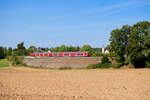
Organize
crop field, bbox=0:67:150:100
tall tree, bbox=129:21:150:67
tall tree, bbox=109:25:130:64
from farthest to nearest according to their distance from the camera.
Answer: tall tree, bbox=109:25:130:64, tall tree, bbox=129:21:150:67, crop field, bbox=0:67:150:100

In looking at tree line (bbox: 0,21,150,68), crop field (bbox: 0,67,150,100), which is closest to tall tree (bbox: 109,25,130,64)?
tree line (bbox: 0,21,150,68)

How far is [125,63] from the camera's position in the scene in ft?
176

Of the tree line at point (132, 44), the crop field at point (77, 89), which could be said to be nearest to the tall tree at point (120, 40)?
the tree line at point (132, 44)

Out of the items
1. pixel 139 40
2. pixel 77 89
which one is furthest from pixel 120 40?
pixel 77 89

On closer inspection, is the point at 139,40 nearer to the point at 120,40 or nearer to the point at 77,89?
the point at 120,40

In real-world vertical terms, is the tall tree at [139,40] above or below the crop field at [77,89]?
above

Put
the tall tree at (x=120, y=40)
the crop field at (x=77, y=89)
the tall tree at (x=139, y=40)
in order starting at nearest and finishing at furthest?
the crop field at (x=77, y=89) → the tall tree at (x=139, y=40) → the tall tree at (x=120, y=40)

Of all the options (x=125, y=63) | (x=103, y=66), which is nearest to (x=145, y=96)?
(x=125, y=63)

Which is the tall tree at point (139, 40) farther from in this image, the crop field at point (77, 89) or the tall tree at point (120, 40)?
the crop field at point (77, 89)

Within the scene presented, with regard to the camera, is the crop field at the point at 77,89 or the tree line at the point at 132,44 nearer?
the crop field at the point at 77,89

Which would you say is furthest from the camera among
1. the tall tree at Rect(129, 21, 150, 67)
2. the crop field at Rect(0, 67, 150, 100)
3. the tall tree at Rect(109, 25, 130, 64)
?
the tall tree at Rect(109, 25, 130, 64)

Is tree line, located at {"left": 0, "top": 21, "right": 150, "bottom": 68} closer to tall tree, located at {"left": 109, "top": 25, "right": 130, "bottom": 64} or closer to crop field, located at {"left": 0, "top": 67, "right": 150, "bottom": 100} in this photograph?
tall tree, located at {"left": 109, "top": 25, "right": 130, "bottom": 64}

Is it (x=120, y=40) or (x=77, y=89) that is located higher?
(x=120, y=40)

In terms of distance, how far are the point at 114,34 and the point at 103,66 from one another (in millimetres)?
11812
